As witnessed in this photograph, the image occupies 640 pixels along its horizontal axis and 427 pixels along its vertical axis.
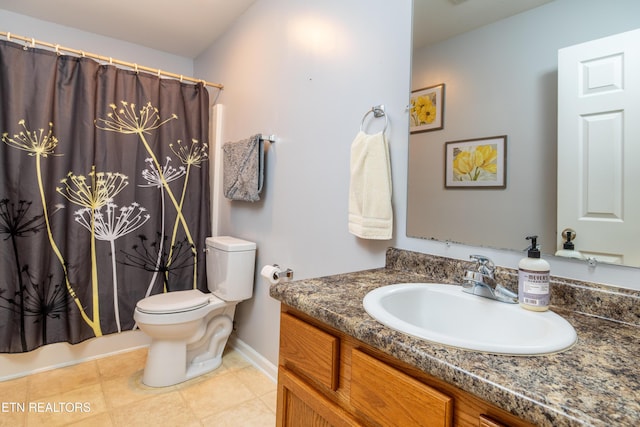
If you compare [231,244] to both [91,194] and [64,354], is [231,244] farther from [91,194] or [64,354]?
[64,354]

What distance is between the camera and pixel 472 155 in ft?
3.46

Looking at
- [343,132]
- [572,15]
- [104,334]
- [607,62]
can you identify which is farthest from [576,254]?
[104,334]

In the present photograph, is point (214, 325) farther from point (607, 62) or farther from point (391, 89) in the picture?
point (607, 62)

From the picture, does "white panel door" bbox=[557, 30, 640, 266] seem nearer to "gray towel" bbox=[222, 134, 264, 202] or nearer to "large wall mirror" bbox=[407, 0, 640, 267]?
"large wall mirror" bbox=[407, 0, 640, 267]

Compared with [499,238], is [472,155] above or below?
above

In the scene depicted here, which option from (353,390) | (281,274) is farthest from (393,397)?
(281,274)

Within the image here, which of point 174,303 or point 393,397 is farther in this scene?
point 174,303

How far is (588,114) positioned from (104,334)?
104 inches

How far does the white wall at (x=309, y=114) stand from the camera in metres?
1.30

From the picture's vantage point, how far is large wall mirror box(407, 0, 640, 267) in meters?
0.86

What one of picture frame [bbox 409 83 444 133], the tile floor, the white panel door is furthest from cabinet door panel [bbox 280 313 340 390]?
the tile floor

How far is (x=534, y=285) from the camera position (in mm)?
768

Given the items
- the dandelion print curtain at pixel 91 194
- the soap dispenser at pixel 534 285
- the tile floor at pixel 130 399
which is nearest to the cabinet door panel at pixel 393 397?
the soap dispenser at pixel 534 285

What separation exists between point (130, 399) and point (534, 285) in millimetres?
1965
